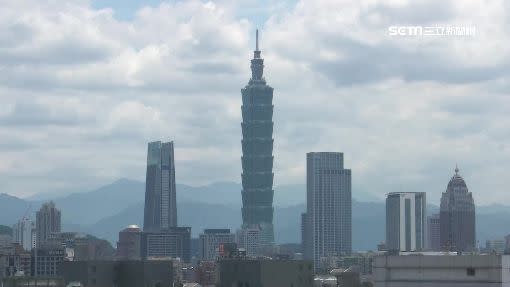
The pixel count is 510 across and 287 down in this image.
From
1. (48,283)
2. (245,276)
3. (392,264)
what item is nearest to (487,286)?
(392,264)

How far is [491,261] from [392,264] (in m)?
5.82

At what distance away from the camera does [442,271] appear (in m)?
70.2

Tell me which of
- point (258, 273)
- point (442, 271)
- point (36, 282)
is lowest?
point (36, 282)

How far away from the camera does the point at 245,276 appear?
128m

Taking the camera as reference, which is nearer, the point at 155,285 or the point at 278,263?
the point at 278,263

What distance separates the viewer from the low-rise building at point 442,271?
225 ft

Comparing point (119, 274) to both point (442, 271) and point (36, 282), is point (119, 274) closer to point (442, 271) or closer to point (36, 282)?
point (36, 282)

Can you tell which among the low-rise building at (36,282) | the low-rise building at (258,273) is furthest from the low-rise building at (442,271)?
the low-rise building at (36,282)

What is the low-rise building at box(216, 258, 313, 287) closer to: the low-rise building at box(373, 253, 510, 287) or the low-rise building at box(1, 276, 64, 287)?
the low-rise building at box(1, 276, 64, 287)

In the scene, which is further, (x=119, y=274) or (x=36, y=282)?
(x=36, y=282)

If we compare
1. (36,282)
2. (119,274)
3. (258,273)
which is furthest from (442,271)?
(36,282)

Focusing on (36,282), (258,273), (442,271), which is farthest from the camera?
(36,282)

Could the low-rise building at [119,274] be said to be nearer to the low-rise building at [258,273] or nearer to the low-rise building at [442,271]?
the low-rise building at [258,273]

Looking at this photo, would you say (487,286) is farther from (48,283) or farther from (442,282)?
(48,283)
